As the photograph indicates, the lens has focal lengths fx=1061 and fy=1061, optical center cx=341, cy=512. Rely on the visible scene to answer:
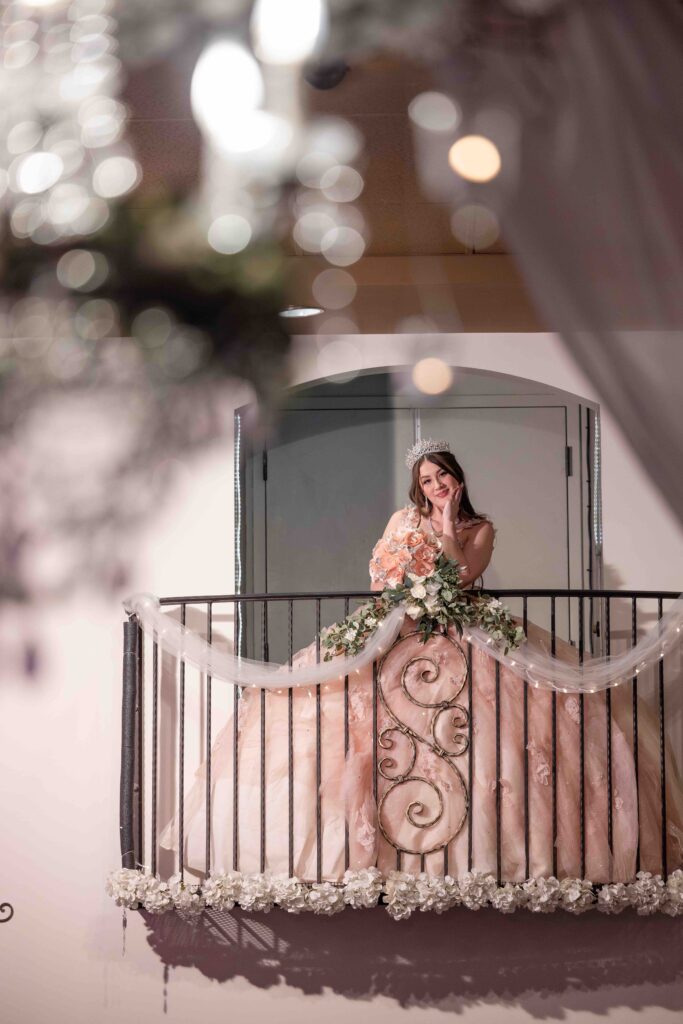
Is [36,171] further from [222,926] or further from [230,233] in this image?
[222,926]

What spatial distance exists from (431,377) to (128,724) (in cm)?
229

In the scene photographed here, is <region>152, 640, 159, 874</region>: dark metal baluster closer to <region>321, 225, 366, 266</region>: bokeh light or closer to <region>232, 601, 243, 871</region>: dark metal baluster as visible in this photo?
<region>232, 601, 243, 871</region>: dark metal baluster

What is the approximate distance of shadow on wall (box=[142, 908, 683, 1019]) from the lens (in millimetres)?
3951

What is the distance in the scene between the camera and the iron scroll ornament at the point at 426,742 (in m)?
3.58

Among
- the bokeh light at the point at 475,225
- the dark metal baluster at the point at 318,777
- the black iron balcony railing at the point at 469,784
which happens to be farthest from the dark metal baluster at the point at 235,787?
the bokeh light at the point at 475,225

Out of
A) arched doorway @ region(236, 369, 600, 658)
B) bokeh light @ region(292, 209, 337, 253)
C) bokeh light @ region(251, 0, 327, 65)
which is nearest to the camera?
bokeh light @ region(251, 0, 327, 65)

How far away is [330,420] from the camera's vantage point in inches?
216

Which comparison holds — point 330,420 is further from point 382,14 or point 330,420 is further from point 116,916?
point 382,14

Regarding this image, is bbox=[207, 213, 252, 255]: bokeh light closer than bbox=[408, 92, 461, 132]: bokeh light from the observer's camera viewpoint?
No

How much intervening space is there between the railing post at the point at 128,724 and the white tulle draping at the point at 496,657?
0.30 m

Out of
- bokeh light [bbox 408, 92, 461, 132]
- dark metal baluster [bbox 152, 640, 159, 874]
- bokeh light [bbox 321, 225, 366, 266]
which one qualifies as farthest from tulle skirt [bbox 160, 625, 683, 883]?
bokeh light [bbox 408, 92, 461, 132]

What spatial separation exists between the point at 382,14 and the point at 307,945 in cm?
339

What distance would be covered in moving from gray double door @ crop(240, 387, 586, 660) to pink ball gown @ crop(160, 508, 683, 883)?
1.31 meters

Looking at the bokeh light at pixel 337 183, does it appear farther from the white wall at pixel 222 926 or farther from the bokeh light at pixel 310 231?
the white wall at pixel 222 926
